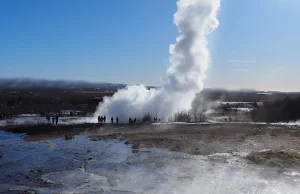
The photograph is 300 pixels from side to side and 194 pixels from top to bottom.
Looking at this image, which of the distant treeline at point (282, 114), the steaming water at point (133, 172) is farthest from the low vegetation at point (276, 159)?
the distant treeline at point (282, 114)

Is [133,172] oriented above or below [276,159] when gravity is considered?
below

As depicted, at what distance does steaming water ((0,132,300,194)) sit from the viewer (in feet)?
64.5

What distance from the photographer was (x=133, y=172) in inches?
925

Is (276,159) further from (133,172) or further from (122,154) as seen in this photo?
(122,154)

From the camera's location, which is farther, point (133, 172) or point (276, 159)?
point (276, 159)

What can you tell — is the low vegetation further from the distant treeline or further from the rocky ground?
the distant treeline

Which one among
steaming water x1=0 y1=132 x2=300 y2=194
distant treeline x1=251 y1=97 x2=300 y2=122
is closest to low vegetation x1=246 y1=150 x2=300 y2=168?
steaming water x1=0 y1=132 x2=300 y2=194

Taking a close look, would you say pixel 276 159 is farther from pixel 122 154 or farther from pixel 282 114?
pixel 282 114

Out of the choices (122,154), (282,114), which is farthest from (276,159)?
(282,114)

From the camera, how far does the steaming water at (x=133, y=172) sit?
19.7m

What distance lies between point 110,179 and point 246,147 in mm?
15812

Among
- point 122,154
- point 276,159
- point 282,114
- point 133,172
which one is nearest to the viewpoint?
point 133,172

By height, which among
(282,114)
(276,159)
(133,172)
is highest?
(282,114)

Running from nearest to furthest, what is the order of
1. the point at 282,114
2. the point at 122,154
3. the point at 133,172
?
1. the point at 133,172
2. the point at 122,154
3. the point at 282,114
